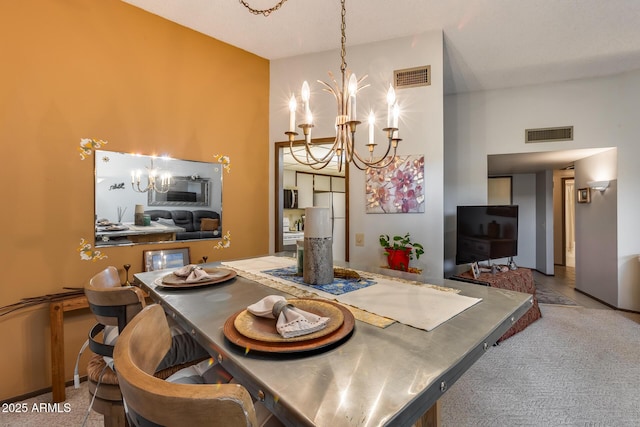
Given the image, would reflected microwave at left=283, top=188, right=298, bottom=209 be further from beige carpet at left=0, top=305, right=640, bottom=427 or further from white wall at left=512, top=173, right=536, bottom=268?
white wall at left=512, top=173, right=536, bottom=268

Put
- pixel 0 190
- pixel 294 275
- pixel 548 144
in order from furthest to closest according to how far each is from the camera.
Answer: pixel 548 144
pixel 0 190
pixel 294 275

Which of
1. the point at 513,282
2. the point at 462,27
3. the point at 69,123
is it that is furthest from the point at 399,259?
the point at 69,123

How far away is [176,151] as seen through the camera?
2779 mm

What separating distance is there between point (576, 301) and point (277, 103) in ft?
16.1

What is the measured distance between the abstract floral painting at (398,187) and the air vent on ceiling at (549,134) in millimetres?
2272

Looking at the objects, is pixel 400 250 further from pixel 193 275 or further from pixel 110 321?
pixel 110 321

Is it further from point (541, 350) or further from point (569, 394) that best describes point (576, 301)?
point (569, 394)

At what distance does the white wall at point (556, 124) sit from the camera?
3.65 m

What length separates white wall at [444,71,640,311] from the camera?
3.65 m

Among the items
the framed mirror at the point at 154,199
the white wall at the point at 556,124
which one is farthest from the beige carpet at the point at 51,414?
the white wall at the point at 556,124

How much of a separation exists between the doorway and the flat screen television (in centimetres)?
145

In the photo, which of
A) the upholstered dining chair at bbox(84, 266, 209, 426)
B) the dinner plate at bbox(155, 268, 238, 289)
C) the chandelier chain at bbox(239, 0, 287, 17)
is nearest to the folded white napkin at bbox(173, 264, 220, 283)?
the dinner plate at bbox(155, 268, 238, 289)

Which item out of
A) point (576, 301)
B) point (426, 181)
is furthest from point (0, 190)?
point (576, 301)

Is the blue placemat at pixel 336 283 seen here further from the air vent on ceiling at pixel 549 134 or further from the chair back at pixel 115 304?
the air vent on ceiling at pixel 549 134
